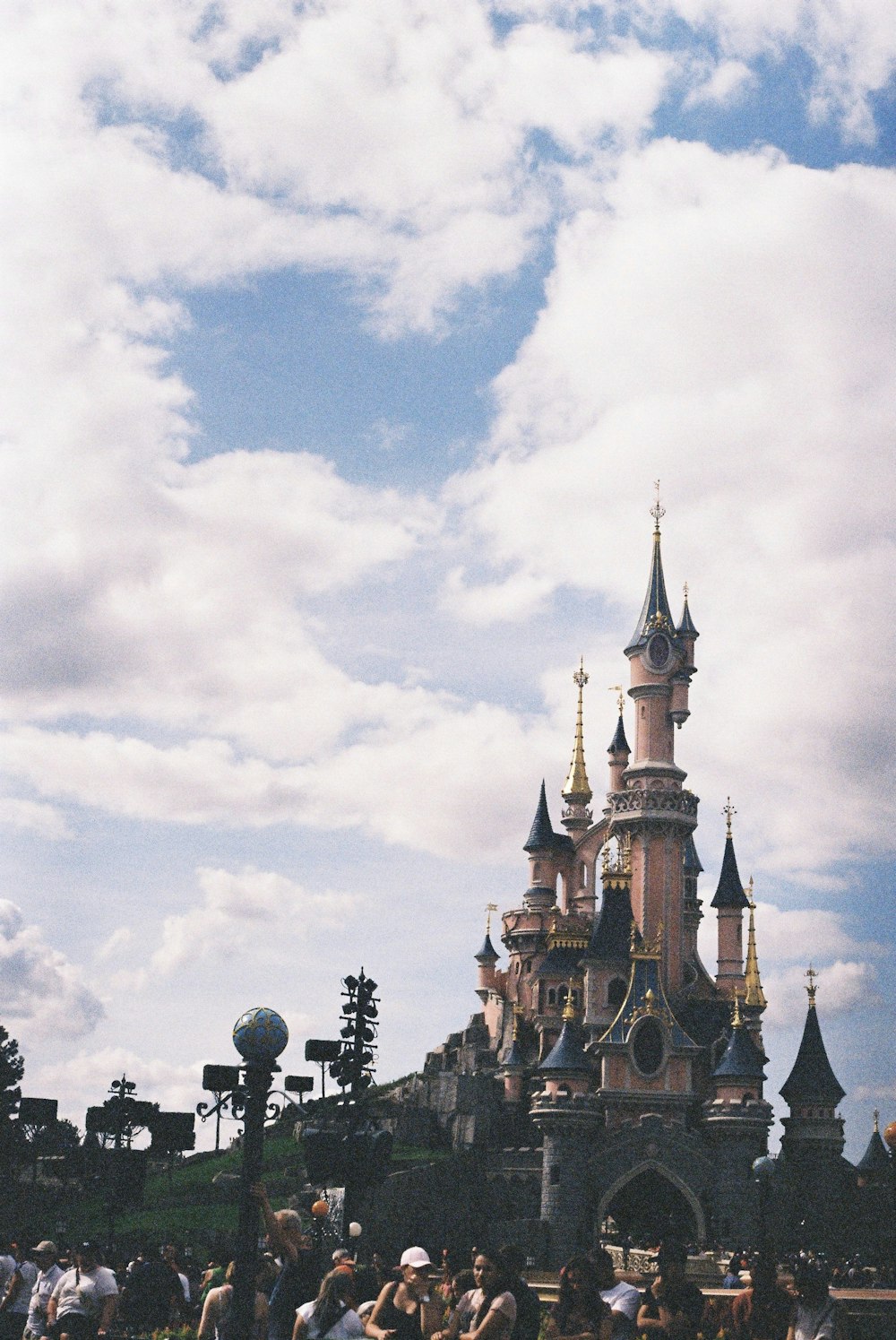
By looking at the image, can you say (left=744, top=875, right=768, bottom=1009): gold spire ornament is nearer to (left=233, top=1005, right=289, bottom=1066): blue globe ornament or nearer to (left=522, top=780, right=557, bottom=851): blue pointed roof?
(left=522, top=780, right=557, bottom=851): blue pointed roof

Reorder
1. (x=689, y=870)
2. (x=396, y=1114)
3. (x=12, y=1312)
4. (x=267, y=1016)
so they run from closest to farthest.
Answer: (x=267, y=1016) → (x=12, y=1312) → (x=396, y=1114) → (x=689, y=870)

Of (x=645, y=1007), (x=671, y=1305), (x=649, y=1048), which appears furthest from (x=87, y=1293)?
(x=645, y=1007)

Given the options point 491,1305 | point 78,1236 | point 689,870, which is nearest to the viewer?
point 491,1305

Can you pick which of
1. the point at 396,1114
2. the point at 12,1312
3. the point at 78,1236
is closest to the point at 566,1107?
the point at 396,1114

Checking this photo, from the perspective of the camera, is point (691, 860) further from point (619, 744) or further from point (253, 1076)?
point (253, 1076)

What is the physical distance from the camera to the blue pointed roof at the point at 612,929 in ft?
217

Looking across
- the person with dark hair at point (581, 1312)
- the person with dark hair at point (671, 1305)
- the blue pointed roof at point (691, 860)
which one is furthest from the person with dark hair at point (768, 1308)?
the blue pointed roof at point (691, 860)

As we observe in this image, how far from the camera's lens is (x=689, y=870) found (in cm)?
7775

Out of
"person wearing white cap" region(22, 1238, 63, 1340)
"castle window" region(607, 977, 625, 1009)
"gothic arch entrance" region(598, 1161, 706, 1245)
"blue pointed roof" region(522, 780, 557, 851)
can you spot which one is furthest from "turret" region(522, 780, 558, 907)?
"person wearing white cap" region(22, 1238, 63, 1340)

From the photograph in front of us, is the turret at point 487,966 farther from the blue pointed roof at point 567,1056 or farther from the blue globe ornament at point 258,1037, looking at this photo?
the blue globe ornament at point 258,1037

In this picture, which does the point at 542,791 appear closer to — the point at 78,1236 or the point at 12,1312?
the point at 78,1236

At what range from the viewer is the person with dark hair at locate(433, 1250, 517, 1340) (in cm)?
1141

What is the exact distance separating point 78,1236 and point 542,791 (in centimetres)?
3389

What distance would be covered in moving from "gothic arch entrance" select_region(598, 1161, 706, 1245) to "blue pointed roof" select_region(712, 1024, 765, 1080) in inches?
177
